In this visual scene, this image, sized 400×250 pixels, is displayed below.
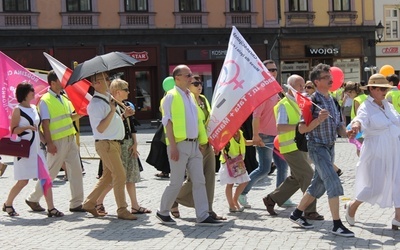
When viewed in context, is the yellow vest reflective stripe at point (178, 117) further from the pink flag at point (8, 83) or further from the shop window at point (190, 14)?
the shop window at point (190, 14)

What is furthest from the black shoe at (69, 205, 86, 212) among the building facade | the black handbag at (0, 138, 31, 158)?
the building facade

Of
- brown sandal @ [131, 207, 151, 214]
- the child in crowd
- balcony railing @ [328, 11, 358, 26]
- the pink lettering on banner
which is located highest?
balcony railing @ [328, 11, 358, 26]

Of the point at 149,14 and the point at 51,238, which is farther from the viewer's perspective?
the point at 149,14

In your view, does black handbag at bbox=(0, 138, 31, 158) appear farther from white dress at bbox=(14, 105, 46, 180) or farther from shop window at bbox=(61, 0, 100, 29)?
shop window at bbox=(61, 0, 100, 29)

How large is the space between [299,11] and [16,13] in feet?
45.6

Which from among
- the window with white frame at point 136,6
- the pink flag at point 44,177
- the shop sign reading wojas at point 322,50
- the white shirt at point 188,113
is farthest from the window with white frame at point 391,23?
the white shirt at point 188,113

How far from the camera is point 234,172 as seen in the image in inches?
398

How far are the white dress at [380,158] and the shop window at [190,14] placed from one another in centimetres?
2852

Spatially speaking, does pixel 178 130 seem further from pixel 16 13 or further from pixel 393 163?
pixel 16 13

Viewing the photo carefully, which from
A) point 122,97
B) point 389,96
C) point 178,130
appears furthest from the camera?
point 389,96

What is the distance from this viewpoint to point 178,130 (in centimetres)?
888

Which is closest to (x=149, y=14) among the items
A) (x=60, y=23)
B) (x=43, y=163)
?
(x=60, y=23)

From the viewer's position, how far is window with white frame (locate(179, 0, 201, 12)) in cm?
3681

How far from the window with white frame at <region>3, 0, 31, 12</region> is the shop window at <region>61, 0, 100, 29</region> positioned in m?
1.54
